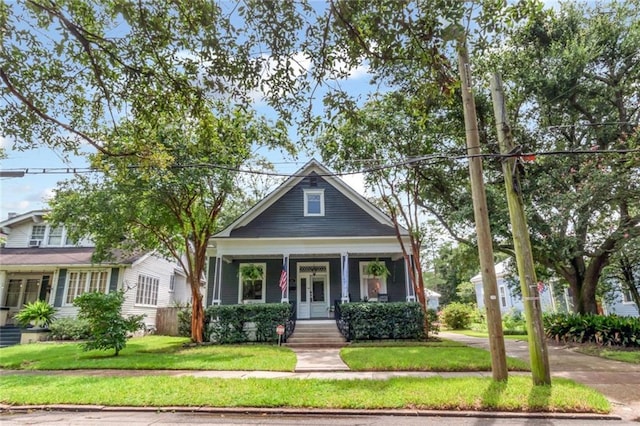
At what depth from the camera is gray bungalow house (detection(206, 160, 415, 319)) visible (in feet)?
49.5

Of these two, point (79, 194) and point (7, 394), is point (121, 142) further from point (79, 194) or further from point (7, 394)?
point (79, 194)

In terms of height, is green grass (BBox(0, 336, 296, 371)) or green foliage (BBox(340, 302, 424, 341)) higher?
green foliage (BBox(340, 302, 424, 341))

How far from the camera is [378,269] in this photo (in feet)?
50.2

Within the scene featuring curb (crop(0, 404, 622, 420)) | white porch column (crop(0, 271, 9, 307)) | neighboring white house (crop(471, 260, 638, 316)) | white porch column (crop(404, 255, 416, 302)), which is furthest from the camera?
neighboring white house (crop(471, 260, 638, 316))

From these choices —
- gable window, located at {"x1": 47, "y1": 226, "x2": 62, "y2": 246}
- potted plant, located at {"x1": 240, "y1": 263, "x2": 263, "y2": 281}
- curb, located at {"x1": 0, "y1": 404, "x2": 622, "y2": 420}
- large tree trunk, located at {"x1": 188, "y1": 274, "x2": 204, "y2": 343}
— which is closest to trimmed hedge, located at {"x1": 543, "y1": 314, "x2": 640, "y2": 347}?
curb, located at {"x1": 0, "y1": 404, "x2": 622, "y2": 420}

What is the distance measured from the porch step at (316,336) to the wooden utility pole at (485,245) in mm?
6569

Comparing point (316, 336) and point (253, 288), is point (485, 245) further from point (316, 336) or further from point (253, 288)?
point (253, 288)

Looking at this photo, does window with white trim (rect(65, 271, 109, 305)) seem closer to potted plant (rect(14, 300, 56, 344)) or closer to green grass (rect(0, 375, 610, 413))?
potted plant (rect(14, 300, 56, 344))

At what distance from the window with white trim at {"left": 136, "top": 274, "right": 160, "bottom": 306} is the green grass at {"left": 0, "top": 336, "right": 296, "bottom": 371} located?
6.90 metres

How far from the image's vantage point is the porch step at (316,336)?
12.2m

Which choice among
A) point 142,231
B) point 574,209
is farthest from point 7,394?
point 574,209

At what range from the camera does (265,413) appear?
5.24 meters

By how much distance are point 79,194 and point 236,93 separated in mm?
9971

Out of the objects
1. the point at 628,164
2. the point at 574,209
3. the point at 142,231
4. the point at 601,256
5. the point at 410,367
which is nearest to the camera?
the point at 410,367
